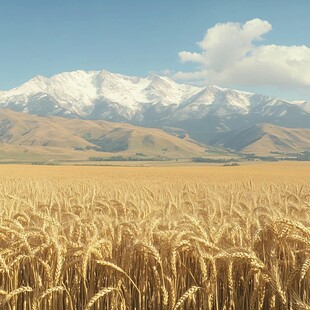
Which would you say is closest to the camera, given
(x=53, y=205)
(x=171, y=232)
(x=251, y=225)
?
(x=171, y=232)

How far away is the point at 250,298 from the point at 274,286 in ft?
1.85

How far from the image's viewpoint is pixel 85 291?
14.0 ft

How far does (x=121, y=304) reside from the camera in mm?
4031

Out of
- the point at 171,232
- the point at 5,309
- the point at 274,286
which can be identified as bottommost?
the point at 5,309

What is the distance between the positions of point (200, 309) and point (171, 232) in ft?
2.80

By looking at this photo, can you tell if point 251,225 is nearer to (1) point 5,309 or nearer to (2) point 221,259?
(2) point 221,259

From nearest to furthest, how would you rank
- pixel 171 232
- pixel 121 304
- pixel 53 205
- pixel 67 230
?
1. pixel 121 304
2. pixel 171 232
3. pixel 67 230
4. pixel 53 205

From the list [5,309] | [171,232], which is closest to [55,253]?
[5,309]

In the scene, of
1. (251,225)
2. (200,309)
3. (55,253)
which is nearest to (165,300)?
(200,309)

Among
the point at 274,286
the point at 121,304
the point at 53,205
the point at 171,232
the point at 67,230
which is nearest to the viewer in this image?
the point at 274,286

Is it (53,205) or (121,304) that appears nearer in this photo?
(121,304)

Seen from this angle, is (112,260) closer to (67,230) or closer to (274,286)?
(67,230)

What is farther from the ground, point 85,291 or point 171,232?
point 171,232

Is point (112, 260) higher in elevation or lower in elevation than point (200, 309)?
higher
